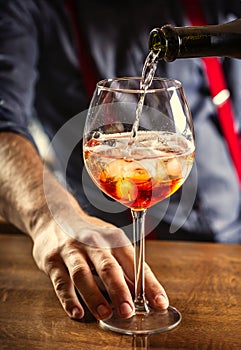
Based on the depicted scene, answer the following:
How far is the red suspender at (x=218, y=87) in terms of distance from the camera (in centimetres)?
171

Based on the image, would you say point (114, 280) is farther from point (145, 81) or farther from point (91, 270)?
point (145, 81)

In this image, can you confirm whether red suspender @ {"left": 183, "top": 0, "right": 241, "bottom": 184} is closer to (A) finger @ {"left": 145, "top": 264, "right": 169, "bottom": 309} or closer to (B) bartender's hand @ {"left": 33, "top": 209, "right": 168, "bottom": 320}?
(B) bartender's hand @ {"left": 33, "top": 209, "right": 168, "bottom": 320}

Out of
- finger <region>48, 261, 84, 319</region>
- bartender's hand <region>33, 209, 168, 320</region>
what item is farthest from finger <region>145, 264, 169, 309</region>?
finger <region>48, 261, 84, 319</region>

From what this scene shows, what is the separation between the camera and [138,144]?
A: 0.99 metres

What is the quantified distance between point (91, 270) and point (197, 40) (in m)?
0.45

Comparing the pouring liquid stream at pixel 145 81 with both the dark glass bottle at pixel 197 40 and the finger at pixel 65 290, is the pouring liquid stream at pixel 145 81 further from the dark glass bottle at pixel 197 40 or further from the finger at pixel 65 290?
the finger at pixel 65 290

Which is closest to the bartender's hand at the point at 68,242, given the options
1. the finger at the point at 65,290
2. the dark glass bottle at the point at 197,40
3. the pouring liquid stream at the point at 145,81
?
the finger at the point at 65,290

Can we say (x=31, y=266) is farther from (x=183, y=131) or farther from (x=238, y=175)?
(x=238, y=175)

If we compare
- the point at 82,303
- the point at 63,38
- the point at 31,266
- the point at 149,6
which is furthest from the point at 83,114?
the point at 82,303

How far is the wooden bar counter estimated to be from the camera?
3.16ft

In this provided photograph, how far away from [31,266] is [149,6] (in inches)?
31.9

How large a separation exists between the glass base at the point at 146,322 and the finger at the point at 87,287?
19 millimetres

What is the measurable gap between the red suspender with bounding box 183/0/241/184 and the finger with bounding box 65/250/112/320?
2.32 feet

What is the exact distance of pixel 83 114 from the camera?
1823 millimetres
